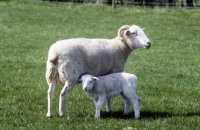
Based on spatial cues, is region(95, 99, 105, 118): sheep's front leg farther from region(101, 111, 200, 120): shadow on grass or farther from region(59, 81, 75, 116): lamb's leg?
region(59, 81, 75, 116): lamb's leg

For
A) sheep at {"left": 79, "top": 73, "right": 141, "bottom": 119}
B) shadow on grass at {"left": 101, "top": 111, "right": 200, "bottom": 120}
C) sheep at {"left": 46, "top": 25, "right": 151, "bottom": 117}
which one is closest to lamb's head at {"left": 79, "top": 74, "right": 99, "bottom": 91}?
sheep at {"left": 79, "top": 73, "right": 141, "bottom": 119}

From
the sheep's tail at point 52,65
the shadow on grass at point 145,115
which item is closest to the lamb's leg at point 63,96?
the sheep's tail at point 52,65

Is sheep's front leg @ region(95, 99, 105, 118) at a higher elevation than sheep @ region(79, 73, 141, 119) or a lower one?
lower

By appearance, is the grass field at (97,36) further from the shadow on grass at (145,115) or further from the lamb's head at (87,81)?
the lamb's head at (87,81)

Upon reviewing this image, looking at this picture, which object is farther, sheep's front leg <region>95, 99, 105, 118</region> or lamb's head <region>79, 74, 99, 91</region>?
sheep's front leg <region>95, 99, 105, 118</region>

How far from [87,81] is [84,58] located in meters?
0.52

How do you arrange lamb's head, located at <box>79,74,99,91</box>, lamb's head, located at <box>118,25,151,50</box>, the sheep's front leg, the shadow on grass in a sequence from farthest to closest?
lamb's head, located at <box>118,25,151,50</box> → the shadow on grass → the sheep's front leg → lamb's head, located at <box>79,74,99,91</box>

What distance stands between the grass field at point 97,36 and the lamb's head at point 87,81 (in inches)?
19.3

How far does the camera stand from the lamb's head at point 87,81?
25.1 feet

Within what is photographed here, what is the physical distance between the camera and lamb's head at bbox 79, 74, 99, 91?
7648 millimetres

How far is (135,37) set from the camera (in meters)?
8.63

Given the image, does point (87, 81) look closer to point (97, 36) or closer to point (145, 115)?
point (145, 115)

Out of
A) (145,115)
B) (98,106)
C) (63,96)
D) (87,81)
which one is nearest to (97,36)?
(145,115)

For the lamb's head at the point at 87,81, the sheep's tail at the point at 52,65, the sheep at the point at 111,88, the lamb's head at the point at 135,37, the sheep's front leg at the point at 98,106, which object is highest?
the lamb's head at the point at 135,37
